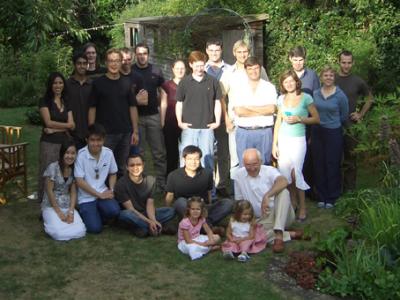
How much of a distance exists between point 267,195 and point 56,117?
2226mm

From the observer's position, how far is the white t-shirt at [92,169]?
6.57 metres

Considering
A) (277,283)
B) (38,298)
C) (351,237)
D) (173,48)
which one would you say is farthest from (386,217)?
(173,48)

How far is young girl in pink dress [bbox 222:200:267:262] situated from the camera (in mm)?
5938

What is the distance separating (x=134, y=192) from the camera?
6.56 meters

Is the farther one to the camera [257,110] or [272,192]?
[257,110]

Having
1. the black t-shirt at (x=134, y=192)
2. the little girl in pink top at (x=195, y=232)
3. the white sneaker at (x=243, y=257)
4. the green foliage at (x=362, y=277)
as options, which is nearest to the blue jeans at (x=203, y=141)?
the black t-shirt at (x=134, y=192)

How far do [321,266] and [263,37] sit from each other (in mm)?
9304

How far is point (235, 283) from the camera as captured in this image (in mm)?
5312

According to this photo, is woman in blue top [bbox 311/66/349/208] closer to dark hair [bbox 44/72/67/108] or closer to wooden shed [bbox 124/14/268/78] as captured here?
dark hair [bbox 44/72/67/108]

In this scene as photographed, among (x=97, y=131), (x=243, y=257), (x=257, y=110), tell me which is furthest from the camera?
(x=257, y=110)

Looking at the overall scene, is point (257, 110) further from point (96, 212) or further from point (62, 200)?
point (62, 200)

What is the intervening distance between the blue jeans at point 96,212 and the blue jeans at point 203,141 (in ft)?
3.25

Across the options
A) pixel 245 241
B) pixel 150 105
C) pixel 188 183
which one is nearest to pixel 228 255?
pixel 245 241

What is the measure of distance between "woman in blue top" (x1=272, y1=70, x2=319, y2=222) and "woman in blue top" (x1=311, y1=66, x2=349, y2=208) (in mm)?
261
